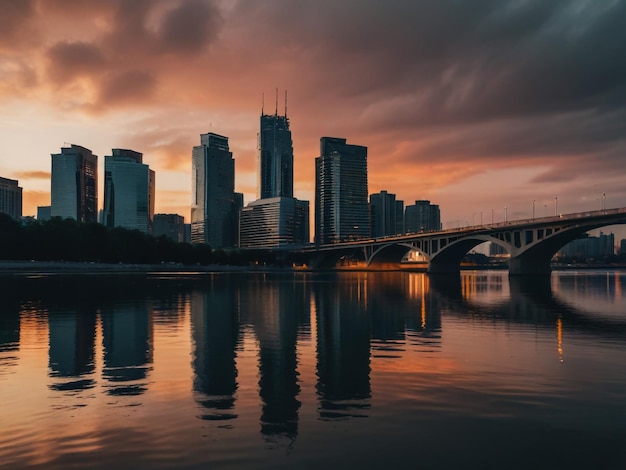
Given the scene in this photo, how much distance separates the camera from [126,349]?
24656 mm

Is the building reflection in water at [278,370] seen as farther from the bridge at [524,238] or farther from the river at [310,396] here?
the bridge at [524,238]

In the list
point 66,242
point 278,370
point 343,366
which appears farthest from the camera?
point 66,242

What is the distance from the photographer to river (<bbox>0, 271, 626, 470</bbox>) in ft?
37.2

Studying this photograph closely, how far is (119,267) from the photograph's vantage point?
540 ft

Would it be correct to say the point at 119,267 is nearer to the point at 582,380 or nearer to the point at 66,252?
the point at 66,252

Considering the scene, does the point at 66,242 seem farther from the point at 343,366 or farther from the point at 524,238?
the point at 343,366

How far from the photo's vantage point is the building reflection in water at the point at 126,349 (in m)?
17.9

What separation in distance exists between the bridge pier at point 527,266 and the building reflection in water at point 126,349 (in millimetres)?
114509

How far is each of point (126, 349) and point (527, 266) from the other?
130398 mm

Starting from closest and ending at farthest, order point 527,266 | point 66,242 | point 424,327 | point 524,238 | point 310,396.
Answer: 1. point 310,396
2. point 424,327
3. point 524,238
4. point 527,266
5. point 66,242

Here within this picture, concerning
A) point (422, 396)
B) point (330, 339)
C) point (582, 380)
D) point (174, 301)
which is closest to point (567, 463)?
point (422, 396)

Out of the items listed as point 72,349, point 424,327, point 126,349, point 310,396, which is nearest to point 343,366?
point 310,396

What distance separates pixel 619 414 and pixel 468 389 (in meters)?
4.36

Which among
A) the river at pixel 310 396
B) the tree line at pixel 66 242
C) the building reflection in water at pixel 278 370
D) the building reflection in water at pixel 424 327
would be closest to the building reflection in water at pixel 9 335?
the river at pixel 310 396
